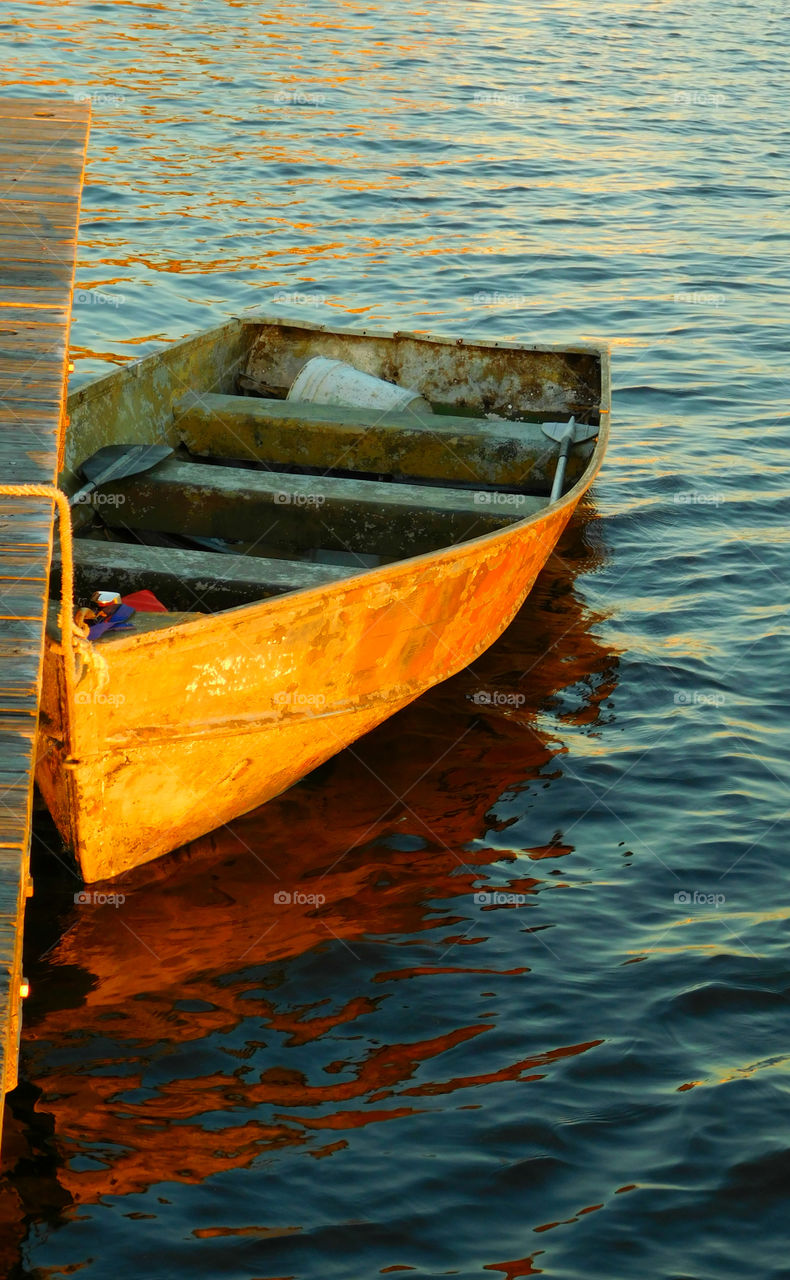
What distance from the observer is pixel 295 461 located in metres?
9.06

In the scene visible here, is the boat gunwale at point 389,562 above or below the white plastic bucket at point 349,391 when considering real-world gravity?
above

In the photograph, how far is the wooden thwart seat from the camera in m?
6.78

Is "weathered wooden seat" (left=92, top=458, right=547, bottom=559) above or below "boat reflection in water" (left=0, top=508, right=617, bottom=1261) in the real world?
above

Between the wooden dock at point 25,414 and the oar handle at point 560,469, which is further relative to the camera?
the oar handle at point 560,469

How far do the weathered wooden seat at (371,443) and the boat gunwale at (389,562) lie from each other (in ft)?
1.45

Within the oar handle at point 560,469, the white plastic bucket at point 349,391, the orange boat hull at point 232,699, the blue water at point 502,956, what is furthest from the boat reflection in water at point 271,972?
the white plastic bucket at point 349,391

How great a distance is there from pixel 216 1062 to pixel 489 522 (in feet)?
11.6

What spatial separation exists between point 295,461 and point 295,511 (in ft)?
4.27

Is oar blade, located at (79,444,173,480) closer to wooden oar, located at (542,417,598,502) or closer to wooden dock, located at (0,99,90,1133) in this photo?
wooden dock, located at (0,99,90,1133)

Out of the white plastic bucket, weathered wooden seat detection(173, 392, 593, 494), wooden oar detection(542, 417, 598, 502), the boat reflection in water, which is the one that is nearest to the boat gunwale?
wooden oar detection(542, 417, 598, 502)

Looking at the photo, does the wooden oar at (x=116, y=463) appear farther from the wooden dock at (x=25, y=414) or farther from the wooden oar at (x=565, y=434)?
the wooden oar at (x=565, y=434)

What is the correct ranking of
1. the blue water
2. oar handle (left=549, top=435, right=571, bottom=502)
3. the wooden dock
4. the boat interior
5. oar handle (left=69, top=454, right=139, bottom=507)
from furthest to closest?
oar handle (left=549, top=435, right=571, bottom=502) < oar handle (left=69, top=454, right=139, bottom=507) < the boat interior < the blue water < the wooden dock

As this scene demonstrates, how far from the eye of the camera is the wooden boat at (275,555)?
19.0ft

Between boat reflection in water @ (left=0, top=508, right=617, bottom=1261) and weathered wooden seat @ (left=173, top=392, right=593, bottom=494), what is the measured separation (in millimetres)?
1940
